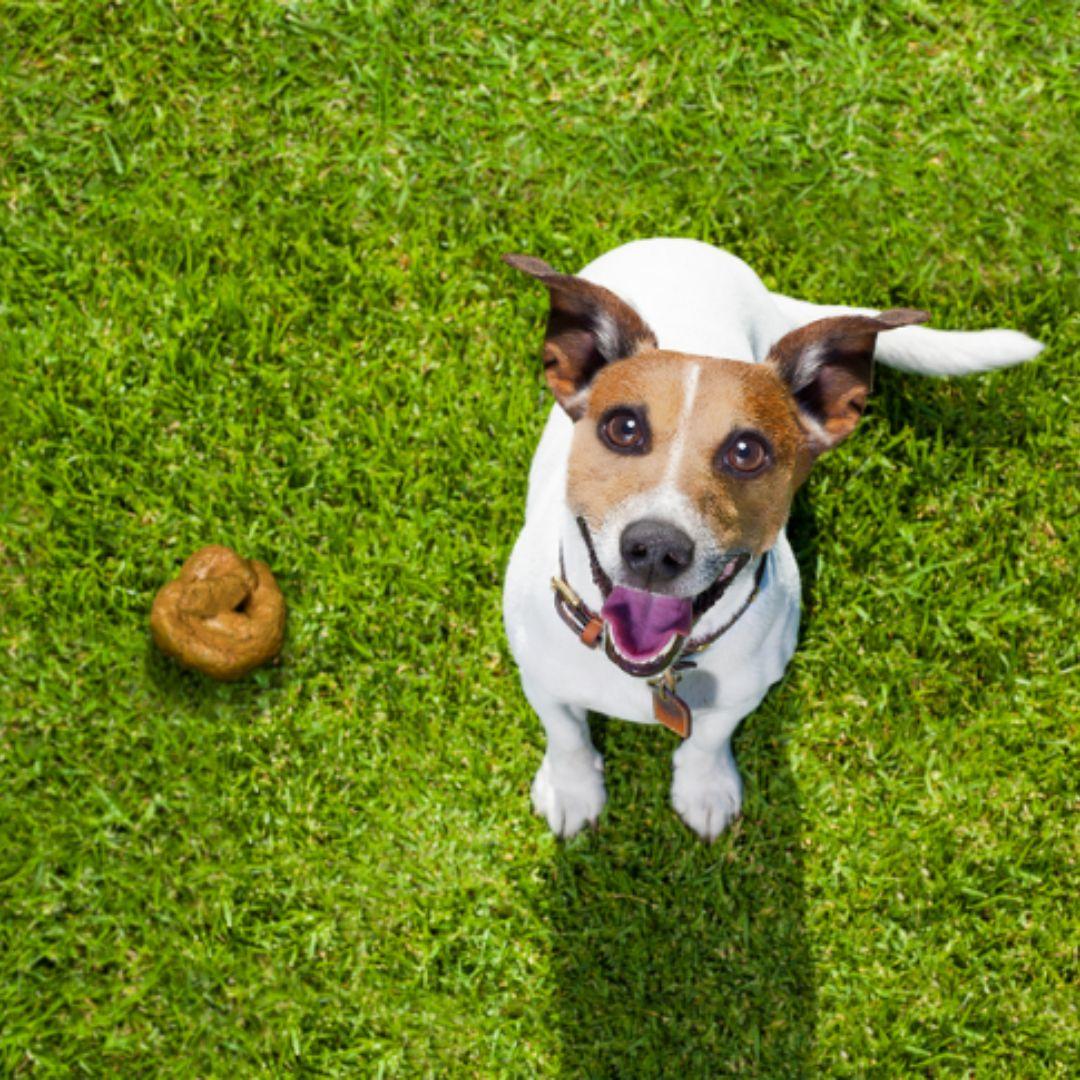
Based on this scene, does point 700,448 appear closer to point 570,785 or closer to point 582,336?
point 582,336

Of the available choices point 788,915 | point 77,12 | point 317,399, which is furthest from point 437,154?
point 788,915

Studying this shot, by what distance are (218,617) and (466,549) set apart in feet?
3.11

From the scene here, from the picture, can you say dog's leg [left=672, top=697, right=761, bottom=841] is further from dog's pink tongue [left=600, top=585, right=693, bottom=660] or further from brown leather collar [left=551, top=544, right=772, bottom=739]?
dog's pink tongue [left=600, top=585, right=693, bottom=660]

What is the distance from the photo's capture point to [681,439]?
311cm

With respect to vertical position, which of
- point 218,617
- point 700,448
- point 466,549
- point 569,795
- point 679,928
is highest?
point 700,448

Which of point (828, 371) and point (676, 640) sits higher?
point (828, 371)

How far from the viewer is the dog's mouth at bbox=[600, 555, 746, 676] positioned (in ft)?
10.7

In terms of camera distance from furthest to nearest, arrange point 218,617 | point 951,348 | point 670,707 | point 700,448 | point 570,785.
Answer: point 218,617 < point 570,785 < point 951,348 < point 670,707 < point 700,448

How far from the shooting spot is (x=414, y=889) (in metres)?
4.76

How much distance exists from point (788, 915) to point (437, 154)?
3278mm

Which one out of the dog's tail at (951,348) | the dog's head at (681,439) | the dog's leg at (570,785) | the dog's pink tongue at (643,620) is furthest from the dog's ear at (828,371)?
the dog's leg at (570,785)

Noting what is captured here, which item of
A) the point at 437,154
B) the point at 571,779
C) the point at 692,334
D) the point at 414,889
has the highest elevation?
the point at 692,334

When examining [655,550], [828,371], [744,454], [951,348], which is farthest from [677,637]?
[951,348]

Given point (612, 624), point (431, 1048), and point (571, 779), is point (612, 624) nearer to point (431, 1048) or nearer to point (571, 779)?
point (571, 779)
